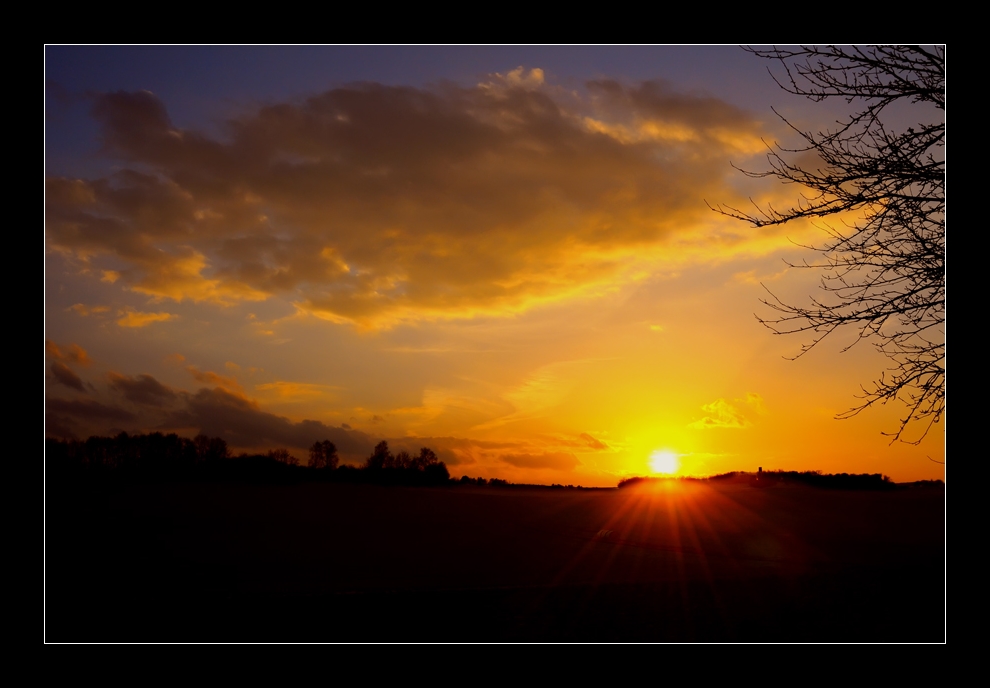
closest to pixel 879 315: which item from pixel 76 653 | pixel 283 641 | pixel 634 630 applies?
pixel 634 630

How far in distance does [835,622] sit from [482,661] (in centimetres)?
421

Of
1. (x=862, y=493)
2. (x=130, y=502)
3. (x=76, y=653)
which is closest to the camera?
(x=76, y=653)

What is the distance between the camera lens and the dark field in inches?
278

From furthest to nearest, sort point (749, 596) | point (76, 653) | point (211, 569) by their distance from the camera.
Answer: point (211, 569)
point (749, 596)
point (76, 653)

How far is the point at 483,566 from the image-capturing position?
1120 cm

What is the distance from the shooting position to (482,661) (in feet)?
19.3

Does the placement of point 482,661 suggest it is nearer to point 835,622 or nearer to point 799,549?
point 835,622

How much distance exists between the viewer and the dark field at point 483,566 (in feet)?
23.2

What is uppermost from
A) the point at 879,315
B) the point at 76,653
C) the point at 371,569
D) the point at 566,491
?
the point at 879,315

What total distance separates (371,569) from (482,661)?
5407mm

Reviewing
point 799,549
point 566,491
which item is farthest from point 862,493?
point 566,491

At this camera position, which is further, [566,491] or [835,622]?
[566,491]

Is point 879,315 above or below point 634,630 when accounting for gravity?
above

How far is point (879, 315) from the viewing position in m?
6.89
